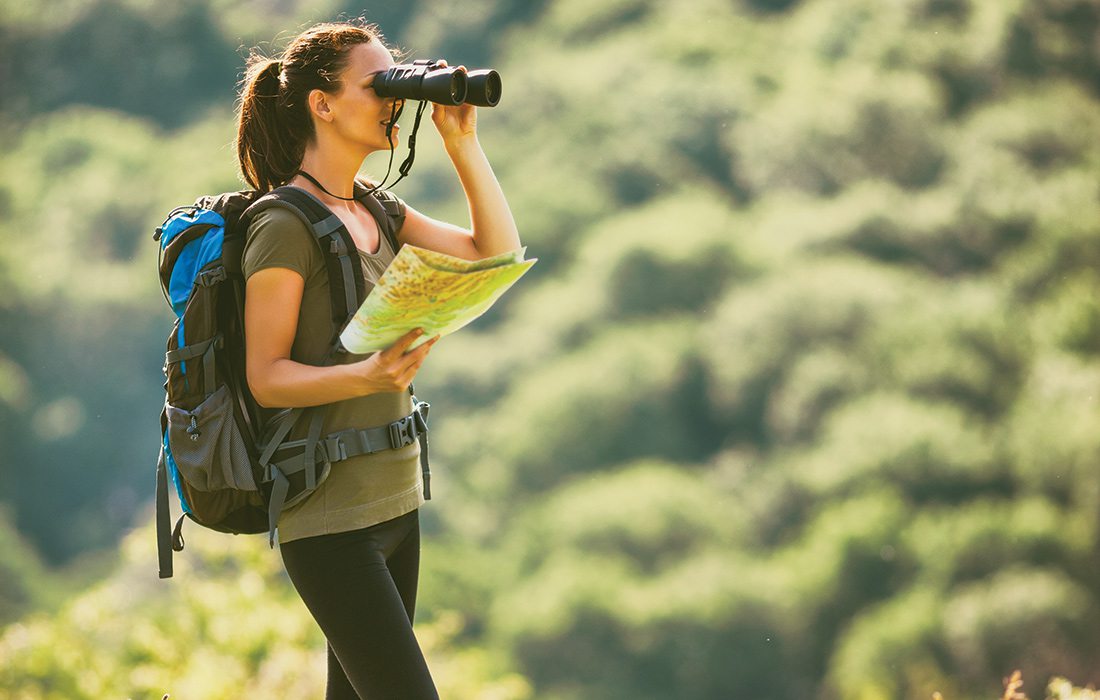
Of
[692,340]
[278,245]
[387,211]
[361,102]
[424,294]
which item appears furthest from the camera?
[692,340]

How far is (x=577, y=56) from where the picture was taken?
143ft

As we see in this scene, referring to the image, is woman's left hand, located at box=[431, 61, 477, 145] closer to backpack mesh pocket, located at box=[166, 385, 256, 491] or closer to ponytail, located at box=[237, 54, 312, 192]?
ponytail, located at box=[237, 54, 312, 192]

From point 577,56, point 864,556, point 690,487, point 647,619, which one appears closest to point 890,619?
point 864,556

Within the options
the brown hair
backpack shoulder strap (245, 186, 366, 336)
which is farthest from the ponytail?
backpack shoulder strap (245, 186, 366, 336)

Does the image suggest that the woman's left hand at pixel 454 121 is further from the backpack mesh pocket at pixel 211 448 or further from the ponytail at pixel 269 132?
the backpack mesh pocket at pixel 211 448

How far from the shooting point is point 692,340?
30.8 meters

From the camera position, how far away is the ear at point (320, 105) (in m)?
1.64

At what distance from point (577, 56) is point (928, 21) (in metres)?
12.1

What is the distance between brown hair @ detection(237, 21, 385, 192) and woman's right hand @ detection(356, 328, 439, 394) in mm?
344

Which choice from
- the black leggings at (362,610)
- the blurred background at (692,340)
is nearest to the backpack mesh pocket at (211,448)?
the black leggings at (362,610)

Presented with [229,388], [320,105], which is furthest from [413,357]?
[320,105]

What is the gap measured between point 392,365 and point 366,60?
42 cm

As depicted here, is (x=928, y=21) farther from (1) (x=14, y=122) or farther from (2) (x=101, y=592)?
(2) (x=101, y=592)

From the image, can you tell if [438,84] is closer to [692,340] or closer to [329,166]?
[329,166]
